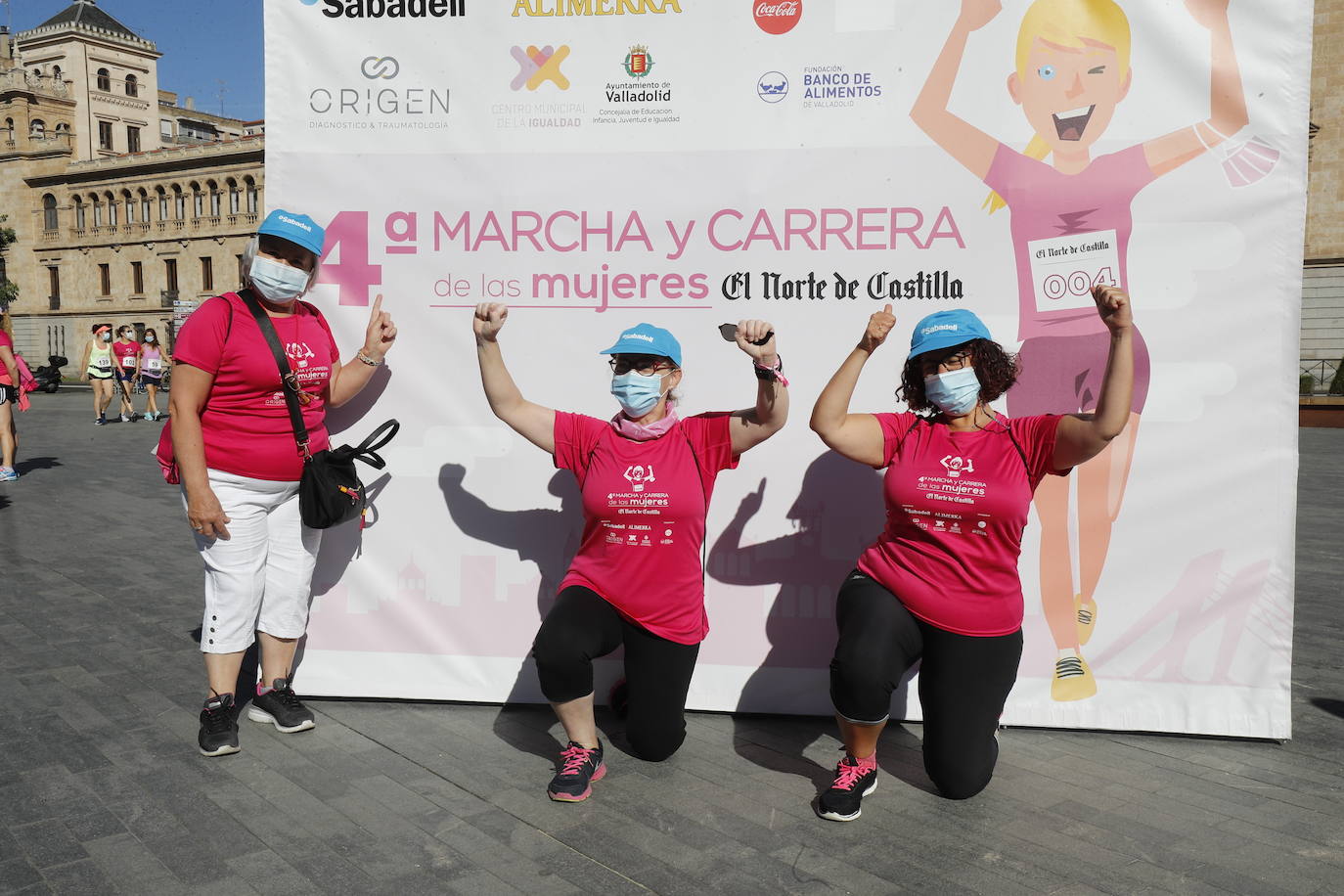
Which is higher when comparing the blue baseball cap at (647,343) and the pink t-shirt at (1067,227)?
the pink t-shirt at (1067,227)

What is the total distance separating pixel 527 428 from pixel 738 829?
1.56 meters

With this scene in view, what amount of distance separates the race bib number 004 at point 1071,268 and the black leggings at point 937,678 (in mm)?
1400

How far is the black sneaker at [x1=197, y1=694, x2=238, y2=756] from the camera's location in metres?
3.93

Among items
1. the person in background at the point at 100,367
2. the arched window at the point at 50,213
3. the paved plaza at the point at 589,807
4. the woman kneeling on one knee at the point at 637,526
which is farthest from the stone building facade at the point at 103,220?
the woman kneeling on one knee at the point at 637,526

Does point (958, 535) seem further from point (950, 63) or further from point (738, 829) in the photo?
point (950, 63)

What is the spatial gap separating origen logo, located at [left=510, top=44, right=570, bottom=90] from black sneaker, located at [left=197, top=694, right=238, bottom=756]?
8.67 ft

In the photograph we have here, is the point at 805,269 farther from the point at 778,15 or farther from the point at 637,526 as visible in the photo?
the point at 637,526

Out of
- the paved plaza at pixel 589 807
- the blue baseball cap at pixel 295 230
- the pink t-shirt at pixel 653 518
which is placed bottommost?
the paved plaza at pixel 589 807

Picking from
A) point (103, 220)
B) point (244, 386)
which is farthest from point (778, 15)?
point (103, 220)

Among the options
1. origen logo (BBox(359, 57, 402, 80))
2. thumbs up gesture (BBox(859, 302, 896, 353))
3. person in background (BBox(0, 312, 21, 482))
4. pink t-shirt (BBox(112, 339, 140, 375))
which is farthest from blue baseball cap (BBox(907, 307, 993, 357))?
pink t-shirt (BBox(112, 339, 140, 375))

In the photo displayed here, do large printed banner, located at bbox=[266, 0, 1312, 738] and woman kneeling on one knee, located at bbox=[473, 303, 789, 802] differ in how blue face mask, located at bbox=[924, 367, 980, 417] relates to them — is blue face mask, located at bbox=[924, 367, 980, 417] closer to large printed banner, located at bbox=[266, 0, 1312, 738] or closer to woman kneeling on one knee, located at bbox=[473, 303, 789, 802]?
woman kneeling on one knee, located at bbox=[473, 303, 789, 802]

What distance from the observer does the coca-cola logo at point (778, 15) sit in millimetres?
4258

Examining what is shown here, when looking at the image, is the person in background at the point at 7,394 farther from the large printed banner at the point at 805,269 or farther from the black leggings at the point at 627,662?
the black leggings at the point at 627,662

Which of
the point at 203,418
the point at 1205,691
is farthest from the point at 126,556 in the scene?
the point at 1205,691
